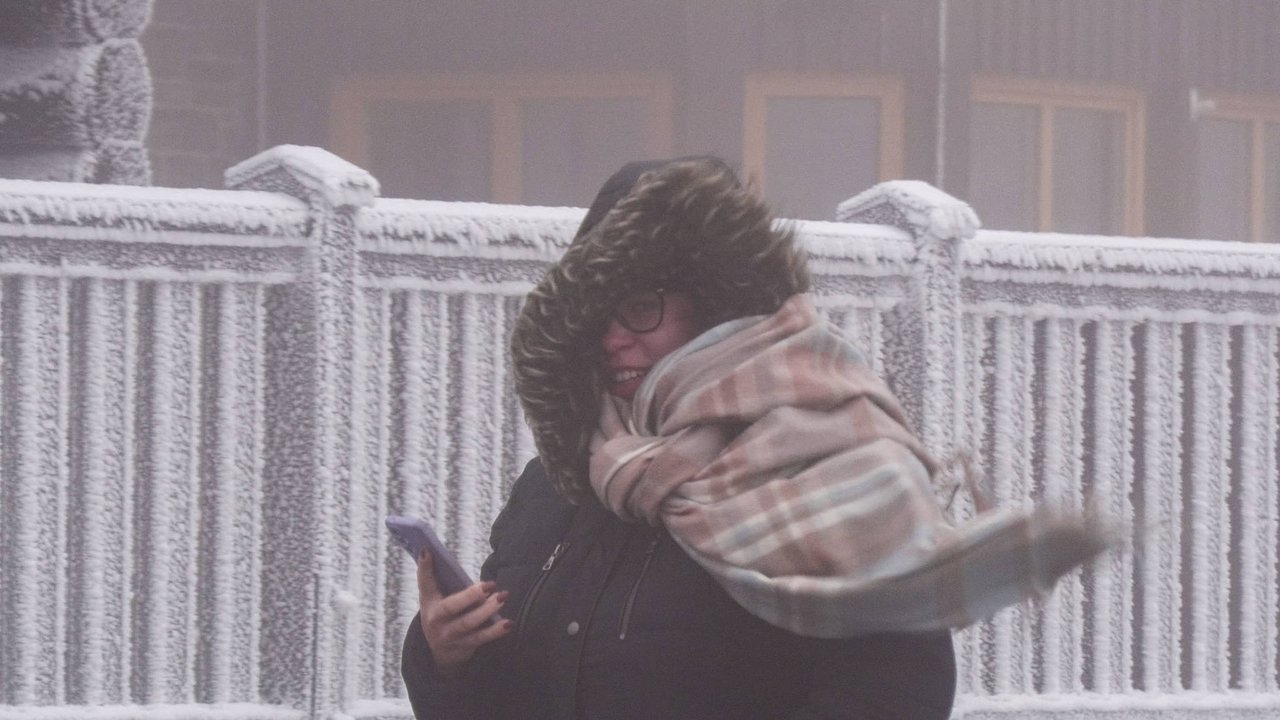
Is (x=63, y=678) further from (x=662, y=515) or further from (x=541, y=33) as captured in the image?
(x=541, y=33)

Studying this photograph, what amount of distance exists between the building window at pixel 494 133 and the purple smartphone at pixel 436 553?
31.0 feet

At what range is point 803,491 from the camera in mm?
2191

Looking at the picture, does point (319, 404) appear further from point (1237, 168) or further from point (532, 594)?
point (1237, 168)

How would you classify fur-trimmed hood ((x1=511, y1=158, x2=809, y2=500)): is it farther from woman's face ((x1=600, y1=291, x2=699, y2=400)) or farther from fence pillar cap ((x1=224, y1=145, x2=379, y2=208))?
fence pillar cap ((x1=224, y1=145, x2=379, y2=208))

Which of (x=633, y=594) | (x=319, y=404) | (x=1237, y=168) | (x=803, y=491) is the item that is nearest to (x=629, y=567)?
(x=633, y=594)

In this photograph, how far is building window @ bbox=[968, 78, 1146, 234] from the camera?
1234 centimetres

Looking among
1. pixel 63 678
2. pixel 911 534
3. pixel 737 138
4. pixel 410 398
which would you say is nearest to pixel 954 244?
pixel 410 398

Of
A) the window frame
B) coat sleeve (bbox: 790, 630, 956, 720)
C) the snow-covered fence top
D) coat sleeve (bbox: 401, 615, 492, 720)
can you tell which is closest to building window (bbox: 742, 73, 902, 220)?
the window frame

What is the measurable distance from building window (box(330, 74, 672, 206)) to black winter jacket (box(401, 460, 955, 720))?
943cm

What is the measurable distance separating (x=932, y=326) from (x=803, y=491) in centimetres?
261

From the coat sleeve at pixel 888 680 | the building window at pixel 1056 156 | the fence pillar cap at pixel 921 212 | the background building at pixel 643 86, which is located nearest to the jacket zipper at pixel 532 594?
the coat sleeve at pixel 888 680

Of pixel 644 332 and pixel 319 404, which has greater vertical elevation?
pixel 644 332

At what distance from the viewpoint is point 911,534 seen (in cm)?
213

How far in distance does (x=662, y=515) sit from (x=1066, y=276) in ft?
9.32
